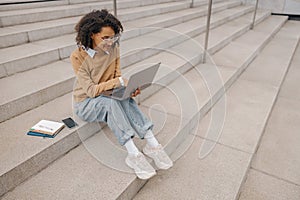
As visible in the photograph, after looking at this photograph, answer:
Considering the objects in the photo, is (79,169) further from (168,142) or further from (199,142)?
(199,142)

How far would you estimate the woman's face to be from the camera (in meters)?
1.35

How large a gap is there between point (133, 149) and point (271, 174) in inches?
36.4

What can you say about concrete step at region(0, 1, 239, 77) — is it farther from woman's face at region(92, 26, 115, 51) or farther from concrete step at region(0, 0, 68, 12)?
woman's face at region(92, 26, 115, 51)

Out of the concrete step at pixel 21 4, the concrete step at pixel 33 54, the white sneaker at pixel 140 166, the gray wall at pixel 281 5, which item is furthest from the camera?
the gray wall at pixel 281 5

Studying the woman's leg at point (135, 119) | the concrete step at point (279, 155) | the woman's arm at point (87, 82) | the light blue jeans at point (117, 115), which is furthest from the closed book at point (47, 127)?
the concrete step at point (279, 155)

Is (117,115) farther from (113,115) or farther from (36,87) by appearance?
(36,87)

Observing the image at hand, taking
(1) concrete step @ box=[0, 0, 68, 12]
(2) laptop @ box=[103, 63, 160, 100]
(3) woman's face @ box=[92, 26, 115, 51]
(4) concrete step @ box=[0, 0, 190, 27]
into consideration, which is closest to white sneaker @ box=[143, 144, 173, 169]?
(2) laptop @ box=[103, 63, 160, 100]

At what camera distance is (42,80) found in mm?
1768

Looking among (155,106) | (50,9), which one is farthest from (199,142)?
(50,9)

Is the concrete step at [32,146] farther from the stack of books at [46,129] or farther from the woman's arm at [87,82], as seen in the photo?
the woman's arm at [87,82]

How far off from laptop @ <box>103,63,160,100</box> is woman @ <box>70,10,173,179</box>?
3 centimetres

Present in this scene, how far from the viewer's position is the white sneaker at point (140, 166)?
1318 millimetres

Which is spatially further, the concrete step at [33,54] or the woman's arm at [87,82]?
the concrete step at [33,54]

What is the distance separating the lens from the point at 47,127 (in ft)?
4.68
